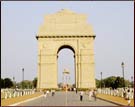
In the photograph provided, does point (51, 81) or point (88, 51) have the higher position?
point (88, 51)

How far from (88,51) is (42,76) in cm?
784

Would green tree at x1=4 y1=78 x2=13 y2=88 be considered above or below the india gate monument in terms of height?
below

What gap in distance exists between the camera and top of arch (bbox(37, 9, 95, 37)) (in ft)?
199

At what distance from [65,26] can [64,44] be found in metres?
2.67

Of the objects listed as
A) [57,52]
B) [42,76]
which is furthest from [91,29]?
[42,76]

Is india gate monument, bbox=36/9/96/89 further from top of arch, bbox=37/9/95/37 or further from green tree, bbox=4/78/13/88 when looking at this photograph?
green tree, bbox=4/78/13/88

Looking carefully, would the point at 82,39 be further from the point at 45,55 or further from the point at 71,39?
the point at 45,55

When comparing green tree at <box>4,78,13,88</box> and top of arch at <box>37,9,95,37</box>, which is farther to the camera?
green tree at <box>4,78,13,88</box>

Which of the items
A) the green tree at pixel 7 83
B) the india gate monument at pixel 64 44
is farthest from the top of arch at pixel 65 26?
the green tree at pixel 7 83

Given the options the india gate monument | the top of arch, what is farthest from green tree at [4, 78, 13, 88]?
the top of arch

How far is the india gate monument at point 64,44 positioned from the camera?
60.5 m

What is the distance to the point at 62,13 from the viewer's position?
61.6m

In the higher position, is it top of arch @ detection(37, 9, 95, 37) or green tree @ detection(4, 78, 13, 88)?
top of arch @ detection(37, 9, 95, 37)

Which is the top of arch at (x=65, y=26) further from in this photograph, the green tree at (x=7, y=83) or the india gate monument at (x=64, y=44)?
the green tree at (x=7, y=83)
